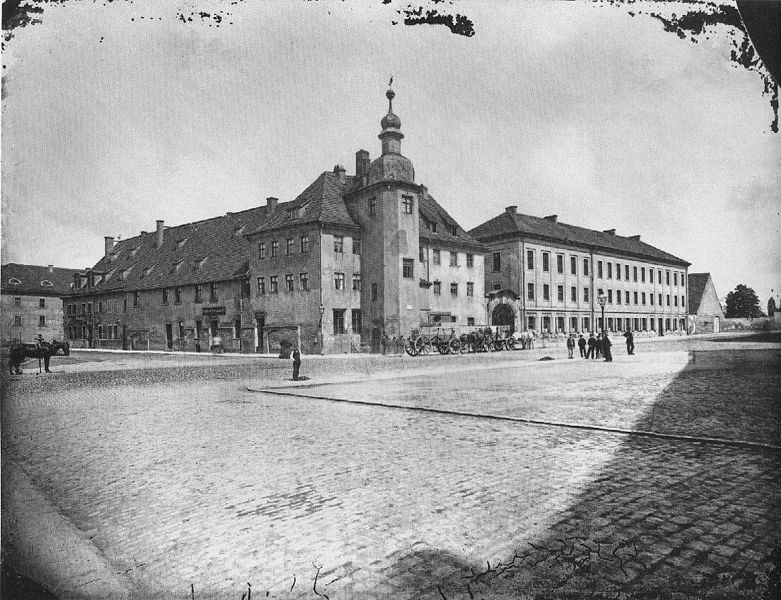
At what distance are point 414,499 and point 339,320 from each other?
30.6 meters

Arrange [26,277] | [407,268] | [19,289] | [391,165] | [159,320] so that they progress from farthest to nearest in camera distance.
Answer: [159,320] → [407,268] → [391,165] → [26,277] → [19,289]

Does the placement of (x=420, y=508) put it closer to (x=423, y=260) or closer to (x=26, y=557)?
(x=26, y=557)

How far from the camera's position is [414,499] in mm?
4777

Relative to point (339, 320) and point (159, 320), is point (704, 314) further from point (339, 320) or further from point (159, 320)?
point (159, 320)

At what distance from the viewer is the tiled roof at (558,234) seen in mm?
50750

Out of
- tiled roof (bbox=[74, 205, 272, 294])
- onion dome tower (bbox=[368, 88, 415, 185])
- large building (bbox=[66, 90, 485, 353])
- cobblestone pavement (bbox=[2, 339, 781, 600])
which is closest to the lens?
cobblestone pavement (bbox=[2, 339, 781, 600])

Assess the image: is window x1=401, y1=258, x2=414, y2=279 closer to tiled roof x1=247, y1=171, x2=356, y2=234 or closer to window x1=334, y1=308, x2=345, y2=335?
tiled roof x1=247, y1=171, x2=356, y2=234

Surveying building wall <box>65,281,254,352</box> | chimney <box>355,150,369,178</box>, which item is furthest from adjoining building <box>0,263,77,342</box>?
chimney <box>355,150,369,178</box>

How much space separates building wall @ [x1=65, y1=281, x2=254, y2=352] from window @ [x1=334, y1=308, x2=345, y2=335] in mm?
7202

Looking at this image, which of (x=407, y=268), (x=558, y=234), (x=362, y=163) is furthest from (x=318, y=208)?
(x=558, y=234)

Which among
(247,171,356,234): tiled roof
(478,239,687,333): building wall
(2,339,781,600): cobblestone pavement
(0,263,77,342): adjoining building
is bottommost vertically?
(2,339,781,600): cobblestone pavement

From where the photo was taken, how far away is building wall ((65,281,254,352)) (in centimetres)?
4012

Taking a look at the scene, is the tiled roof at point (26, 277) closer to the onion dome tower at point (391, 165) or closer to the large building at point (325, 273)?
the large building at point (325, 273)

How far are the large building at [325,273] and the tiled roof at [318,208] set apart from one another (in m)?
0.10
